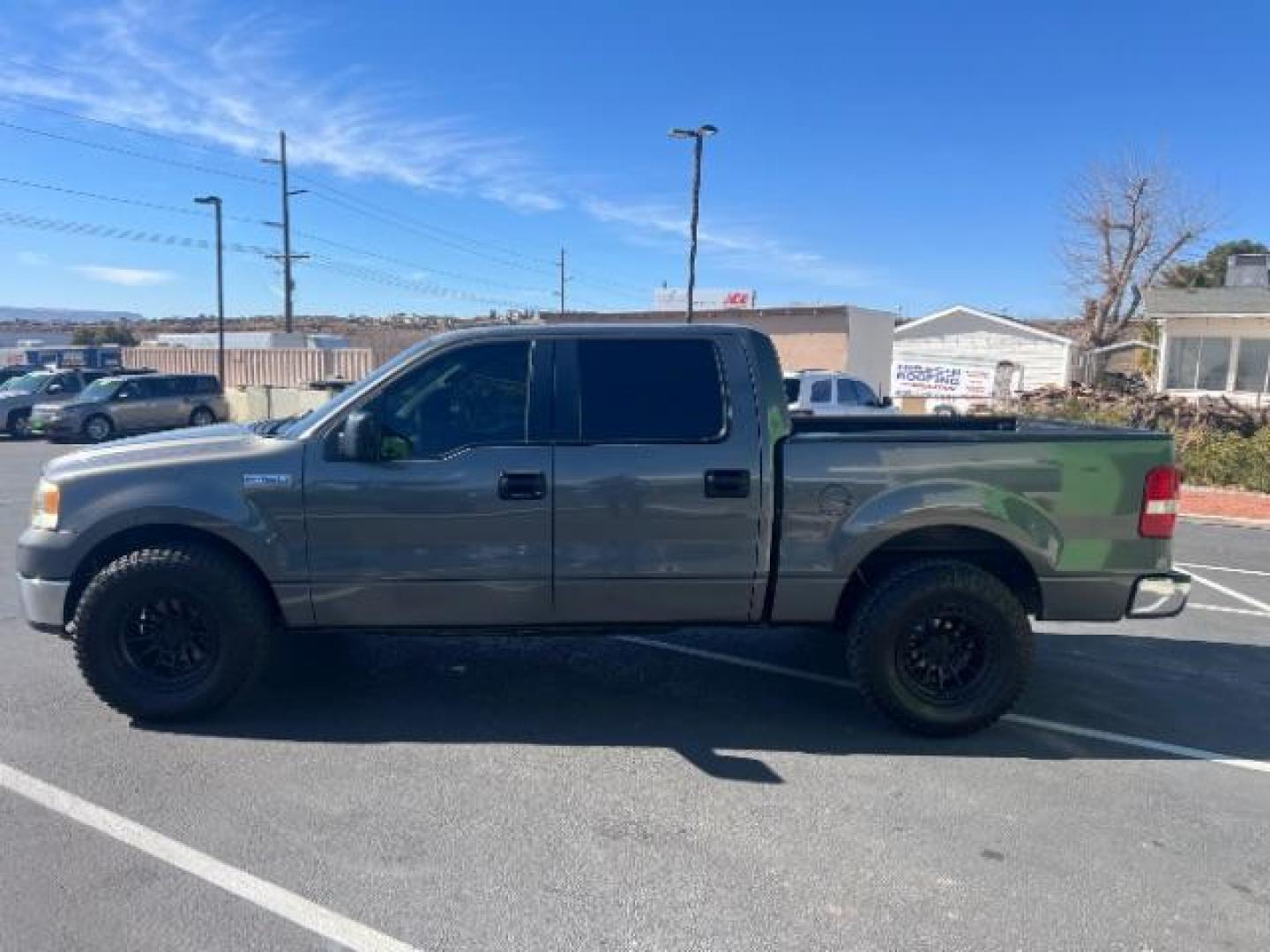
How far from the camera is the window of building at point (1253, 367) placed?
79.3ft

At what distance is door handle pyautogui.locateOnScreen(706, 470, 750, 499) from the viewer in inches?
165

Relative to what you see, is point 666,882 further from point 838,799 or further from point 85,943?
point 85,943

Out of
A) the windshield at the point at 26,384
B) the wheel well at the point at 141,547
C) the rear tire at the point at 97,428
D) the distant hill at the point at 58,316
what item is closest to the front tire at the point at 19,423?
the windshield at the point at 26,384

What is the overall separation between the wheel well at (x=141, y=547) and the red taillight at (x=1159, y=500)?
415 cm

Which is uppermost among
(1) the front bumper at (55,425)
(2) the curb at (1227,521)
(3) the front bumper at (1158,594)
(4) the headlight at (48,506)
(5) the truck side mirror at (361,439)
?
(5) the truck side mirror at (361,439)

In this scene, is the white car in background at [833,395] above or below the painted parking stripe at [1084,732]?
above

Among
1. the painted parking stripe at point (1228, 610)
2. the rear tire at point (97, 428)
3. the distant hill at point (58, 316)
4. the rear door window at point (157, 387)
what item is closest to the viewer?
the painted parking stripe at point (1228, 610)

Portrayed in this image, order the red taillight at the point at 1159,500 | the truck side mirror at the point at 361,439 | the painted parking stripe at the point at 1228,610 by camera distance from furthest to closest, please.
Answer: the painted parking stripe at the point at 1228,610, the red taillight at the point at 1159,500, the truck side mirror at the point at 361,439

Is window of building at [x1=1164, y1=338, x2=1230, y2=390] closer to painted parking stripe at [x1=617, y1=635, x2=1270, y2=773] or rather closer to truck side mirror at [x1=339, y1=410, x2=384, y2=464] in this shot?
painted parking stripe at [x1=617, y1=635, x2=1270, y2=773]

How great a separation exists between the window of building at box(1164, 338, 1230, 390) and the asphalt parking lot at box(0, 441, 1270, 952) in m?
23.5

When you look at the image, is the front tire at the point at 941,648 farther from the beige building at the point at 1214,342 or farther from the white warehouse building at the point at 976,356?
the white warehouse building at the point at 976,356

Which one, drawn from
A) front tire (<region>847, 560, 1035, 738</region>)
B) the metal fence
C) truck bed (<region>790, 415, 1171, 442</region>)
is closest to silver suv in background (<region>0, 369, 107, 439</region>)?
the metal fence

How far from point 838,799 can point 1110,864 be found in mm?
994

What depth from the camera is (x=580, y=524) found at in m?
4.18
